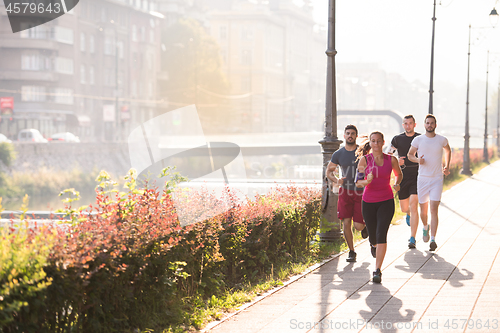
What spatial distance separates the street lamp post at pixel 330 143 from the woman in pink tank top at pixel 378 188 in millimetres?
2281

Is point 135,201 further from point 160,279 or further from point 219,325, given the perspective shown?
point 219,325

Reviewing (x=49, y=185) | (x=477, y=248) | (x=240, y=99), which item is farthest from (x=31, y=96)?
(x=477, y=248)

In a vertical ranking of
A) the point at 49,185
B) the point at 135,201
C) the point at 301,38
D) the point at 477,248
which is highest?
the point at 301,38

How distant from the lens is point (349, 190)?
8414 millimetres

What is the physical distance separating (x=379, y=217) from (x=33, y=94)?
59.3 metres

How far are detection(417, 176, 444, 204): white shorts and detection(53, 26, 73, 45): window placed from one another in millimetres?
60761

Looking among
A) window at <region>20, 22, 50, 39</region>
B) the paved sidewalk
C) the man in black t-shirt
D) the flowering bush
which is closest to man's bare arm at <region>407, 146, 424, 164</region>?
the man in black t-shirt

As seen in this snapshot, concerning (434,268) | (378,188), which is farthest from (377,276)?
(434,268)

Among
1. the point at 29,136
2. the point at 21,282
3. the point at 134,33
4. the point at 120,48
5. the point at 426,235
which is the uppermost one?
the point at 134,33

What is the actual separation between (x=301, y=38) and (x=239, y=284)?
431 ft

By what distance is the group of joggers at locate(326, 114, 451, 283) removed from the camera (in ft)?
23.6

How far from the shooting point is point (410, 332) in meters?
5.06

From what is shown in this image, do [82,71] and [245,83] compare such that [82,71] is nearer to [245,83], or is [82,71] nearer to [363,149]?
[245,83]

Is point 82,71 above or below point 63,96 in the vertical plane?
above
